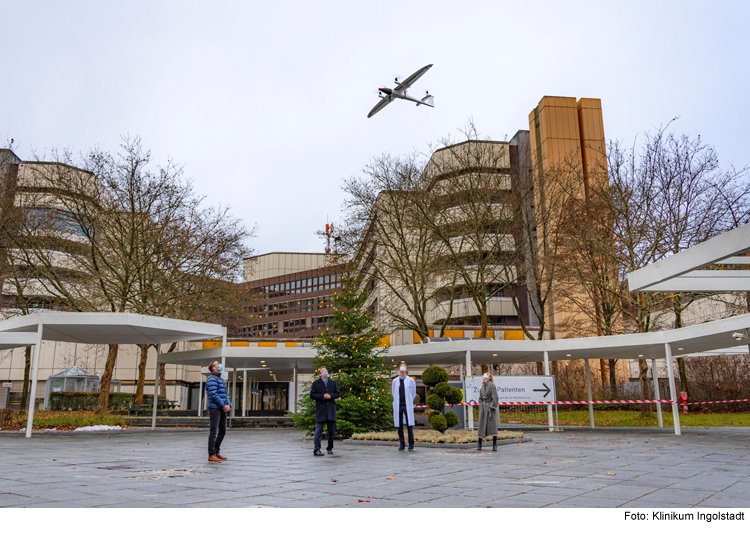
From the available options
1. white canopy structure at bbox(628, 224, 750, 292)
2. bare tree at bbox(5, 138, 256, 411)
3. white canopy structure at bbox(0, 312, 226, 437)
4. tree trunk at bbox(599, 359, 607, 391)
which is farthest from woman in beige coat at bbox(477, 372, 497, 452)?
tree trunk at bbox(599, 359, 607, 391)

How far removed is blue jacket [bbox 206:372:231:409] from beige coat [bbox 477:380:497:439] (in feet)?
17.7

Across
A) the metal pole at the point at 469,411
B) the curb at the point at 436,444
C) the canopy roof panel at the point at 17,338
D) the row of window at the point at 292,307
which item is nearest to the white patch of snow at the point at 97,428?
the canopy roof panel at the point at 17,338

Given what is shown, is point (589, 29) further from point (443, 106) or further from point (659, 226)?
point (443, 106)

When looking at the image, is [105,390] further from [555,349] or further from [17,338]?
[555,349]

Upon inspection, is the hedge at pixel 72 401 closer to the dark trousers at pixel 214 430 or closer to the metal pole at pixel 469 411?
the metal pole at pixel 469 411

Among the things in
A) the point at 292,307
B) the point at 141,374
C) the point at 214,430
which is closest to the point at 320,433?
the point at 214,430

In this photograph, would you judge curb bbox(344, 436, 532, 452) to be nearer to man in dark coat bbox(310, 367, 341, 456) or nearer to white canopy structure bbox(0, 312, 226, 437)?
man in dark coat bbox(310, 367, 341, 456)

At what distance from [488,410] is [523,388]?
275 inches

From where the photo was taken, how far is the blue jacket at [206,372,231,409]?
9.68m

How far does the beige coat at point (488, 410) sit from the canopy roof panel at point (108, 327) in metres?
10.4

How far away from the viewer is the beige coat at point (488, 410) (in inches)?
480

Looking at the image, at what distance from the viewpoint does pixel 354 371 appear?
16.6 meters

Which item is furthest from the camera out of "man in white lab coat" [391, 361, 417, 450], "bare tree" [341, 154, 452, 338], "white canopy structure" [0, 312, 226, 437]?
"bare tree" [341, 154, 452, 338]
